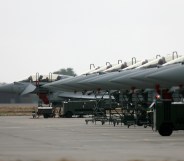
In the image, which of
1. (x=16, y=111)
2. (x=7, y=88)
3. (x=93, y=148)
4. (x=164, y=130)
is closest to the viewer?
(x=93, y=148)

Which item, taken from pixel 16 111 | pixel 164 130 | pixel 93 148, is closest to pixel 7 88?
pixel 16 111

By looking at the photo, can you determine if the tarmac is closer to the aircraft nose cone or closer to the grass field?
the aircraft nose cone

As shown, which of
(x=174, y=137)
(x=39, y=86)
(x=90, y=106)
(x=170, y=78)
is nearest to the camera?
(x=174, y=137)

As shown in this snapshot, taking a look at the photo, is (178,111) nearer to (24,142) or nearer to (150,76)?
(150,76)

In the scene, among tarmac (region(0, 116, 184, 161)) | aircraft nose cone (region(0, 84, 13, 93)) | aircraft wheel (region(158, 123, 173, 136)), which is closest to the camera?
tarmac (region(0, 116, 184, 161))

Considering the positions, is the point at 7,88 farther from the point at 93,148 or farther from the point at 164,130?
the point at 93,148

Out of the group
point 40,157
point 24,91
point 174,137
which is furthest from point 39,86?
point 40,157

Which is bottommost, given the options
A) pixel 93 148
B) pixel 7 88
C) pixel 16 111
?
pixel 93 148

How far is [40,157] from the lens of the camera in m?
18.0

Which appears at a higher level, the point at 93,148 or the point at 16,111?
the point at 16,111

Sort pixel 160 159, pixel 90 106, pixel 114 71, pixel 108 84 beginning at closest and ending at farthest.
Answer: pixel 160 159, pixel 108 84, pixel 114 71, pixel 90 106

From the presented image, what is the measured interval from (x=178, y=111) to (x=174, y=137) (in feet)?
4.99

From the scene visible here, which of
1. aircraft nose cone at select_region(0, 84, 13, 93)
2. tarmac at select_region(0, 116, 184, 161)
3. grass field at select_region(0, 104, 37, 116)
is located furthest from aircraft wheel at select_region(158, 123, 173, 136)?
grass field at select_region(0, 104, 37, 116)

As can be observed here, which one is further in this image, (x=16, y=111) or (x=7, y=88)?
(x=16, y=111)
